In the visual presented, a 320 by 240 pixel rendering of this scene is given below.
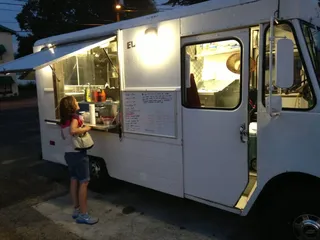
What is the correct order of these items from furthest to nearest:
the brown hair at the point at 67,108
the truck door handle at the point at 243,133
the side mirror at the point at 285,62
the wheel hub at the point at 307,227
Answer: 1. the brown hair at the point at 67,108
2. the truck door handle at the point at 243,133
3. the wheel hub at the point at 307,227
4. the side mirror at the point at 285,62

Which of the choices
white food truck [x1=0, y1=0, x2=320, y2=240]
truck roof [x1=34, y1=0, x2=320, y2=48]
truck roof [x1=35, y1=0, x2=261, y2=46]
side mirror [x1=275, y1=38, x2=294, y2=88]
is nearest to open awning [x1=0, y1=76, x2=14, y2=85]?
truck roof [x1=35, y1=0, x2=261, y2=46]

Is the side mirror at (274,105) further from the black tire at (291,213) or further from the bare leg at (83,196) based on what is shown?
the bare leg at (83,196)

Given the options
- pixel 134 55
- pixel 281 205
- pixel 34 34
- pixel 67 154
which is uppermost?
pixel 34 34

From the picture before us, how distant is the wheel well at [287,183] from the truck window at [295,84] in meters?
0.65

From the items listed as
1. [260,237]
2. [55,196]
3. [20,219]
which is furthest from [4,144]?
[260,237]

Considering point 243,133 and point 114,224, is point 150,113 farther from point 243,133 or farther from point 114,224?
point 114,224

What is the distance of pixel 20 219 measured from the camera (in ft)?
14.9

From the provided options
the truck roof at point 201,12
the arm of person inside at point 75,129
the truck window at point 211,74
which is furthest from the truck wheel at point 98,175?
the truck window at point 211,74

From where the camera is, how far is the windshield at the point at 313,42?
2963mm

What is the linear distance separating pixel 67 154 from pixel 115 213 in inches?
42.7

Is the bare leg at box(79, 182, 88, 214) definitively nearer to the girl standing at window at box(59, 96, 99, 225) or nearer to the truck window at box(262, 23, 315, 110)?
the girl standing at window at box(59, 96, 99, 225)

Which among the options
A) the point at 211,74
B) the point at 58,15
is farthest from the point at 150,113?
the point at 58,15

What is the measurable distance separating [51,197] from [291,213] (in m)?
3.73

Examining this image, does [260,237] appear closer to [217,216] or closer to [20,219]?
[217,216]
